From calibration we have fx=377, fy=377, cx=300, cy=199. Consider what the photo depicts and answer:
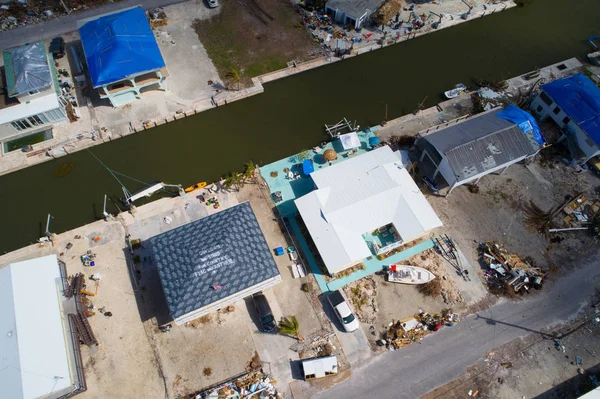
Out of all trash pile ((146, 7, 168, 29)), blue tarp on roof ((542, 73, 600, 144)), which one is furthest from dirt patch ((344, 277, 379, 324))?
trash pile ((146, 7, 168, 29))

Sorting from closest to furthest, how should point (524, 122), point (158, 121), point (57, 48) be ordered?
1. point (524, 122)
2. point (158, 121)
3. point (57, 48)

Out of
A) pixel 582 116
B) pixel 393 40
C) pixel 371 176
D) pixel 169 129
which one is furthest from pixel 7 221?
pixel 582 116

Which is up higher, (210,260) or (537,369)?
(210,260)

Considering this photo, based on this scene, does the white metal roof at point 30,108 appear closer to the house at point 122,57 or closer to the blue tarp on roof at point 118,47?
the house at point 122,57

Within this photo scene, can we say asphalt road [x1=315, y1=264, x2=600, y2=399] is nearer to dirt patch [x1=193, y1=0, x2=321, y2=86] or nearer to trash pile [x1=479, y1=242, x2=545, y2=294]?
trash pile [x1=479, y1=242, x2=545, y2=294]

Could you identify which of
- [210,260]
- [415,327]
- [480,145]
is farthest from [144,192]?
[480,145]

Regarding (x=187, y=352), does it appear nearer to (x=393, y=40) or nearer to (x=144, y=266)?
(x=144, y=266)

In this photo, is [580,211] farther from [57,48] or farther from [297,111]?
[57,48]
